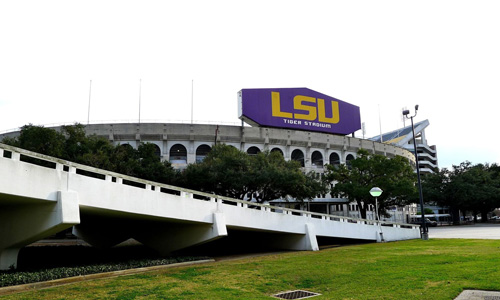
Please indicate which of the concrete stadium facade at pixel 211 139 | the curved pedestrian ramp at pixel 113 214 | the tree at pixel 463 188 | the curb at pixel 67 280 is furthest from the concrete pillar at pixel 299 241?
the tree at pixel 463 188

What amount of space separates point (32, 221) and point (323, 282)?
32.8 feet

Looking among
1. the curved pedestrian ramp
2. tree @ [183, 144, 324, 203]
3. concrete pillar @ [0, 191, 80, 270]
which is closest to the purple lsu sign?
tree @ [183, 144, 324, 203]

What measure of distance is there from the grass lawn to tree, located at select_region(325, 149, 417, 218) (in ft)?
87.9

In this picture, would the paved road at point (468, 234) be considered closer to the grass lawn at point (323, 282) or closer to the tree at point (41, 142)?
the grass lawn at point (323, 282)

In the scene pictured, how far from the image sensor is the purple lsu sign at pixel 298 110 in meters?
47.7

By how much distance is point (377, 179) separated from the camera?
41.3 metres

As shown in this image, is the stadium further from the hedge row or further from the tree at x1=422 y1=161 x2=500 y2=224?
the hedge row

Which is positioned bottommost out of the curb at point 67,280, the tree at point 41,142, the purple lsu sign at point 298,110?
the curb at point 67,280

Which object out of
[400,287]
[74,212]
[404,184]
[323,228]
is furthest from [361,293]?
[404,184]

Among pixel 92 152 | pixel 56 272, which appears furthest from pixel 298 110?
pixel 56 272

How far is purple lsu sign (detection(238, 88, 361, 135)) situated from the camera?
4769 centimetres

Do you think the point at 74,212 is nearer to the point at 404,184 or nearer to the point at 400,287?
the point at 400,287

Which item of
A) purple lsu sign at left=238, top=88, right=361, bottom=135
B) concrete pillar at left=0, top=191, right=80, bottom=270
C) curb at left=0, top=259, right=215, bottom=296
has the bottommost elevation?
curb at left=0, top=259, right=215, bottom=296

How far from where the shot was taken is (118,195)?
1411 cm
